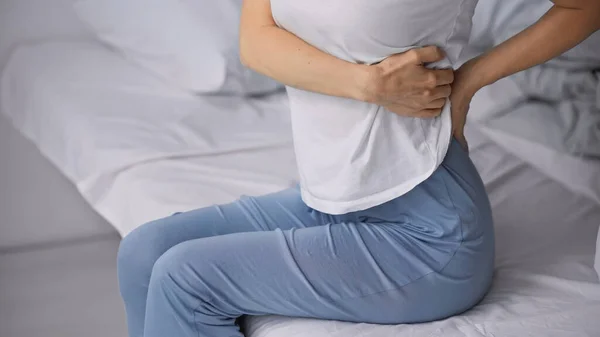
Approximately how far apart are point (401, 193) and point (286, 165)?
0.58m

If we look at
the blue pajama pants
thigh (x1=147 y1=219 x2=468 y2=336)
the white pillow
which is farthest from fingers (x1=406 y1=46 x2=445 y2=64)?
the white pillow

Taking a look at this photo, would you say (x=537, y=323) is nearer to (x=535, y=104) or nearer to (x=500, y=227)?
(x=500, y=227)

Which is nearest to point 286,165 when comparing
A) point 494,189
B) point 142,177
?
point 142,177

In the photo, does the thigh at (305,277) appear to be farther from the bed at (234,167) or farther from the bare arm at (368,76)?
the bare arm at (368,76)

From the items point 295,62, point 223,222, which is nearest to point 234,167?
point 223,222

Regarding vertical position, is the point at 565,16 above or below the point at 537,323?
above

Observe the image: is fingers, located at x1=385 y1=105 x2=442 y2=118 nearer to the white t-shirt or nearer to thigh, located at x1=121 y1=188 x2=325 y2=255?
the white t-shirt

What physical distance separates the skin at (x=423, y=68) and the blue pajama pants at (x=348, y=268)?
0.10 m

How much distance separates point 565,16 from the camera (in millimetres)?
1243

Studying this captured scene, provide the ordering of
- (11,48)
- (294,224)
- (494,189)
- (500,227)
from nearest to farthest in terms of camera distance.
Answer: (294,224) → (500,227) → (494,189) → (11,48)

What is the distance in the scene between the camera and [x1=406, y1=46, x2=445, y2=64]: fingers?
1225mm

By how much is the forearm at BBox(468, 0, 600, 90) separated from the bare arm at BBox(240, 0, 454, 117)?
0.22 feet

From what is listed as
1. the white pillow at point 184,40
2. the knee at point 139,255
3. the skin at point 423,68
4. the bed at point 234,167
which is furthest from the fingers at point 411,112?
the white pillow at point 184,40

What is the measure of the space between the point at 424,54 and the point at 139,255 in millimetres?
518
